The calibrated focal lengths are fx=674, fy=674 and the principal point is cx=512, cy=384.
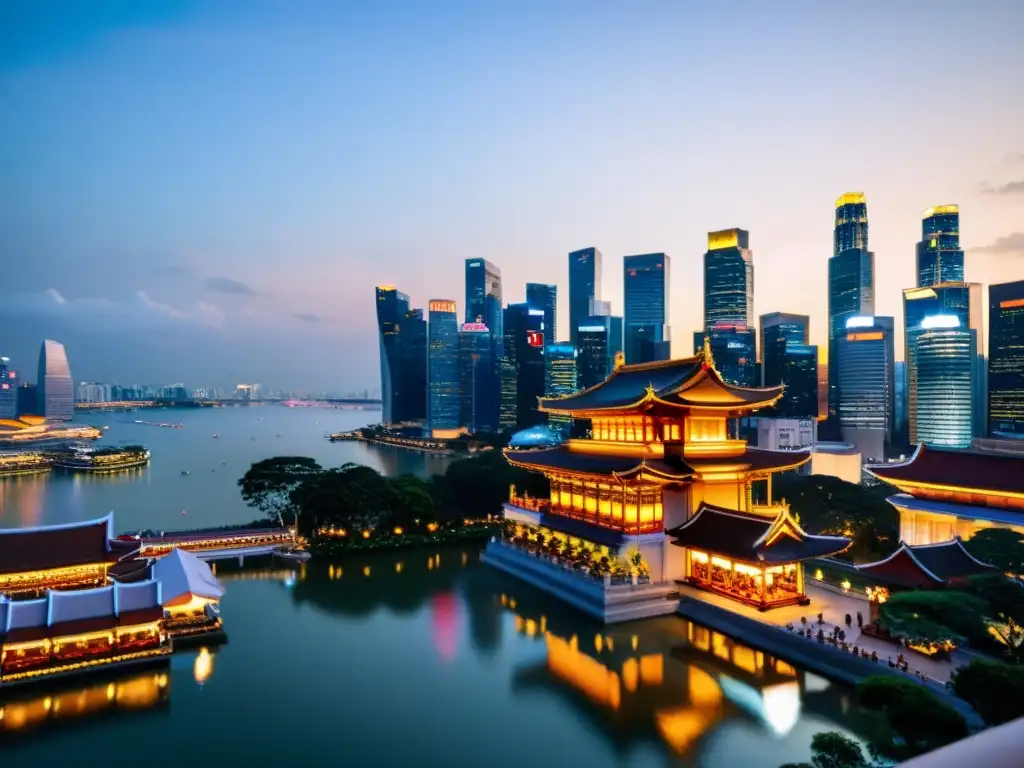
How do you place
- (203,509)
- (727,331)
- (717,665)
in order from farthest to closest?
(727,331) < (203,509) < (717,665)

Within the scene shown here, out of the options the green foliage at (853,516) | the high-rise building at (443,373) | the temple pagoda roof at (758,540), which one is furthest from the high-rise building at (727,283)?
the temple pagoda roof at (758,540)

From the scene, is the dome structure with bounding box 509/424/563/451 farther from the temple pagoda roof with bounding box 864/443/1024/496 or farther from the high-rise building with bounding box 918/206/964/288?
the high-rise building with bounding box 918/206/964/288

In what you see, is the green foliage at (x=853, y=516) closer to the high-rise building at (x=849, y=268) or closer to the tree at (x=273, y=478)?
the tree at (x=273, y=478)

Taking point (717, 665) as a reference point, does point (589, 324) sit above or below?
above

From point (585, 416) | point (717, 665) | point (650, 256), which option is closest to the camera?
point (717, 665)

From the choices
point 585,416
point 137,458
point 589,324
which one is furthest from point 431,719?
point 589,324

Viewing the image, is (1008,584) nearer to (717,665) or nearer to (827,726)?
(827,726)
